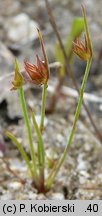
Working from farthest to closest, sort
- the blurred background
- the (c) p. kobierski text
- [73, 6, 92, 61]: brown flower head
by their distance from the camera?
the blurred background → the (c) p. kobierski text → [73, 6, 92, 61]: brown flower head


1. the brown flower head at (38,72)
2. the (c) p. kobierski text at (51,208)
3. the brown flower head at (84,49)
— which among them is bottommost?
the (c) p. kobierski text at (51,208)

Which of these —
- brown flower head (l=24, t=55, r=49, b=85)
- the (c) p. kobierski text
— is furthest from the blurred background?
brown flower head (l=24, t=55, r=49, b=85)

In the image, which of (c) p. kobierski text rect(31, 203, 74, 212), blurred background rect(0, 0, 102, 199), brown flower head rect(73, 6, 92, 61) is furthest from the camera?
blurred background rect(0, 0, 102, 199)

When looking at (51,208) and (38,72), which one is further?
(51,208)

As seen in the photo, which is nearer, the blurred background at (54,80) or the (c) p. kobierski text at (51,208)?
the (c) p. kobierski text at (51,208)

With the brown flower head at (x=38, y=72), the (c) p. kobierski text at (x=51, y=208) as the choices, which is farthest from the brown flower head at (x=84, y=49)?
the (c) p. kobierski text at (x=51, y=208)

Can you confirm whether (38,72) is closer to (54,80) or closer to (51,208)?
(51,208)

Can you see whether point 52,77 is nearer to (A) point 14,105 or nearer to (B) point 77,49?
(A) point 14,105

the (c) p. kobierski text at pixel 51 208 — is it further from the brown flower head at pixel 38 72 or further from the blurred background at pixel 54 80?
the brown flower head at pixel 38 72

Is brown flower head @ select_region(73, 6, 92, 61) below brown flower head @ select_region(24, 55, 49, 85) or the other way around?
the other way around

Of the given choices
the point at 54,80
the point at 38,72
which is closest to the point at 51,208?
the point at 38,72

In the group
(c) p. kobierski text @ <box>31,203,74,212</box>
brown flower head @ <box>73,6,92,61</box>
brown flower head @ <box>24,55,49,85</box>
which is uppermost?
brown flower head @ <box>73,6,92,61</box>

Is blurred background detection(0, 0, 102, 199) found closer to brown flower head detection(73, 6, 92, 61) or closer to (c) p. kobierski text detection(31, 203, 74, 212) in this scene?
(c) p. kobierski text detection(31, 203, 74, 212)
